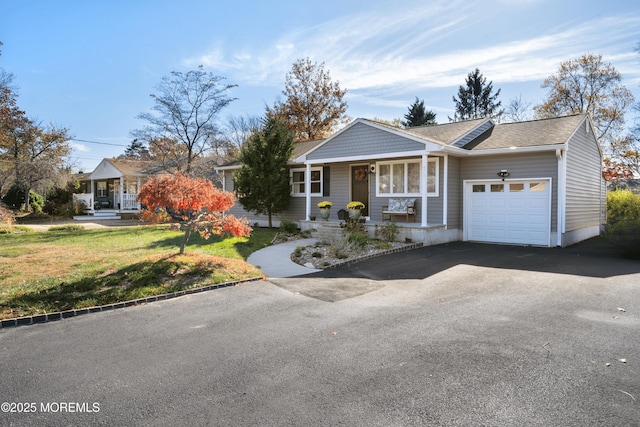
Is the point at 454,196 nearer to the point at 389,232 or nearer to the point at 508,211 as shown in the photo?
the point at 508,211

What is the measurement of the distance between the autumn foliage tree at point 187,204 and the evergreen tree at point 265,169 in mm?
7270

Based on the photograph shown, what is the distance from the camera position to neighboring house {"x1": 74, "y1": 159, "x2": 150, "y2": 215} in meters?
27.1

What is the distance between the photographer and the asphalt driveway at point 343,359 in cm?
278

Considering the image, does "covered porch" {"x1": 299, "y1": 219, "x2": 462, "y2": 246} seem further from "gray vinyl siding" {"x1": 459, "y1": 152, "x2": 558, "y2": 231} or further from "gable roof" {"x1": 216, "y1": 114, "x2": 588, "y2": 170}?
"gable roof" {"x1": 216, "y1": 114, "x2": 588, "y2": 170}

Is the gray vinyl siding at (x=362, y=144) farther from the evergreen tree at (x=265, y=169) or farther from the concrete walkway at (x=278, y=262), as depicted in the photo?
the concrete walkway at (x=278, y=262)

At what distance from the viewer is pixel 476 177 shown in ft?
43.4

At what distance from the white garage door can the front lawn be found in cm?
798

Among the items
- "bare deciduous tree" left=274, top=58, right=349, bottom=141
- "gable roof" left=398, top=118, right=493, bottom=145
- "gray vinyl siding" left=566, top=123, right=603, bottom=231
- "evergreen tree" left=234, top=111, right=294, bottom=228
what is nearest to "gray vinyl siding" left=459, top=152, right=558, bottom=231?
"gray vinyl siding" left=566, top=123, right=603, bottom=231

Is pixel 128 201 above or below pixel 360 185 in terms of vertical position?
below

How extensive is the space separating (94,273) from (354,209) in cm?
906

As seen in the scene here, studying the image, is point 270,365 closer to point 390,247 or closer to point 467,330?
point 467,330

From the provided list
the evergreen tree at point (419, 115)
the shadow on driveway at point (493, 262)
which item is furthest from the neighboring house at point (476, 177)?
the evergreen tree at point (419, 115)

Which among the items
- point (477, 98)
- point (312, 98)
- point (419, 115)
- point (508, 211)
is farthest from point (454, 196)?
point (477, 98)

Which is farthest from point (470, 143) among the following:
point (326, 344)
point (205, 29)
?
point (326, 344)
